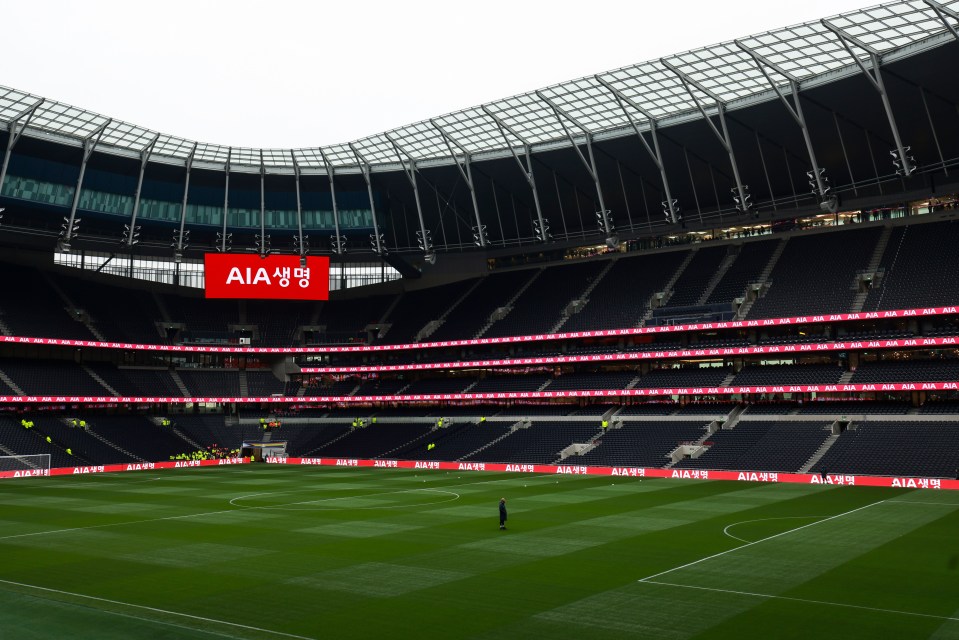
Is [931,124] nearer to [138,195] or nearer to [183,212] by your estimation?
[183,212]

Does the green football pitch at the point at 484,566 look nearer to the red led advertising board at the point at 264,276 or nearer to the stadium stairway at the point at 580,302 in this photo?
the stadium stairway at the point at 580,302

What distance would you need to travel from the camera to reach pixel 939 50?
53.5 metres

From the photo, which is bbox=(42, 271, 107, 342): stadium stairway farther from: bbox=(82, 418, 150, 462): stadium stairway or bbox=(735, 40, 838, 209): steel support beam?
bbox=(735, 40, 838, 209): steel support beam

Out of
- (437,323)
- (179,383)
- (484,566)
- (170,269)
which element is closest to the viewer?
(484,566)

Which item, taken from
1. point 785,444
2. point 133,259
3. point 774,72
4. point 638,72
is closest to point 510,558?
point 785,444

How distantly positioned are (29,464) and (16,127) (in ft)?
87.8

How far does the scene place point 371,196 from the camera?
8425 cm

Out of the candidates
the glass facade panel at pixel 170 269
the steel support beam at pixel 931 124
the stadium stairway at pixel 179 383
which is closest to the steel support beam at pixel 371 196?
the glass facade panel at pixel 170 269

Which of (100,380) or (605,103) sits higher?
(605,103)

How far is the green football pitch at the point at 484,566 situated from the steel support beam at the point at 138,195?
37.1m

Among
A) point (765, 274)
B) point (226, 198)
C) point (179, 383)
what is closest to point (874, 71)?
point (765, 274)

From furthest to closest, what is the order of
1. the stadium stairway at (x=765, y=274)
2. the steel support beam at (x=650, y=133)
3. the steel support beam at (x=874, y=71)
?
the stadium stairway at (x=765, y=274) < the steel support beam at (x=650, y=133) < the steel support beam at (x=874, y=71)

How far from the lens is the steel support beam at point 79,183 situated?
2785 inches

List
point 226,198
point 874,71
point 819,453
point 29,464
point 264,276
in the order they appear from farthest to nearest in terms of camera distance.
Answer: point 264,276 → point 226,198 → point 29,464 → point 819,453 → point 874,71
